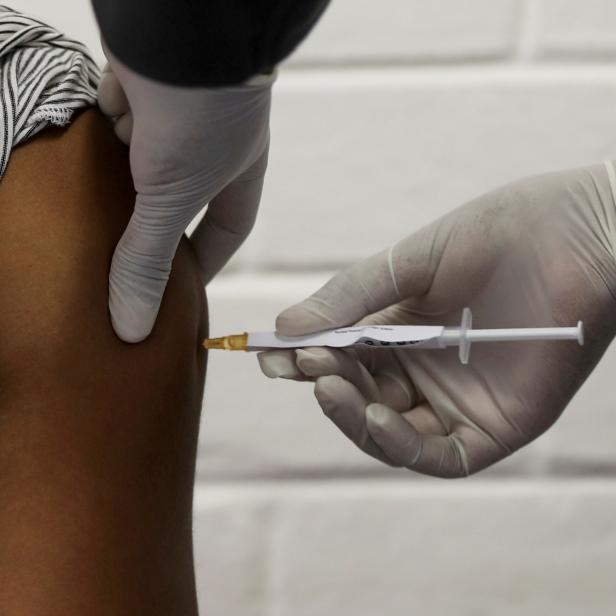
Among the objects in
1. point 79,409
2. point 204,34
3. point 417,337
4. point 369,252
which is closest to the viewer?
point 204,34

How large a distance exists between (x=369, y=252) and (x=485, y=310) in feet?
1.68

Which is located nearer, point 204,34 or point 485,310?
point 204,34

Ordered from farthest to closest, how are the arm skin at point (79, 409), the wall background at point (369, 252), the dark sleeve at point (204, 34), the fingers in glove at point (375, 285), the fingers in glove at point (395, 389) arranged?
the wall background at point (369, 252)
the fingers in glove at point (395, 389)
the fingers in glove at point (375, 285)
the arm skin at point (79, 409)
the dark sleeve at point (204, 34)

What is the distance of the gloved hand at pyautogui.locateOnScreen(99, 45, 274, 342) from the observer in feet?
1.92

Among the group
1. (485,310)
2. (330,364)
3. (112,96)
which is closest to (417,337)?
(330,364)

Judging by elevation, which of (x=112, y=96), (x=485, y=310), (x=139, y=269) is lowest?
(x=485, y=310)

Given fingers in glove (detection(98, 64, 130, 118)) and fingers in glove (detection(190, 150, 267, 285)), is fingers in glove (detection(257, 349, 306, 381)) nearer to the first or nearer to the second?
fingers in glove (detection(190, 150, 267, 285))

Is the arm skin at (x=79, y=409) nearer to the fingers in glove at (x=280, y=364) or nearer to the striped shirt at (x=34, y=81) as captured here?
the striped shirt at (x=34, y=81)

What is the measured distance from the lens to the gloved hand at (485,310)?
0.90 meters

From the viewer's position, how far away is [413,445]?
2.94ft

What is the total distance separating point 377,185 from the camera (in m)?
1.45

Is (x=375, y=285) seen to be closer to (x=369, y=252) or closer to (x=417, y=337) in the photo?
(x=417, y=337)

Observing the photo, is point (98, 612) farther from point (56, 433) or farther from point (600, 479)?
point (600, 479)

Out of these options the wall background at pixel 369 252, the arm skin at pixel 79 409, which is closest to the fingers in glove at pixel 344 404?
the arm skin at pixel 79 409
